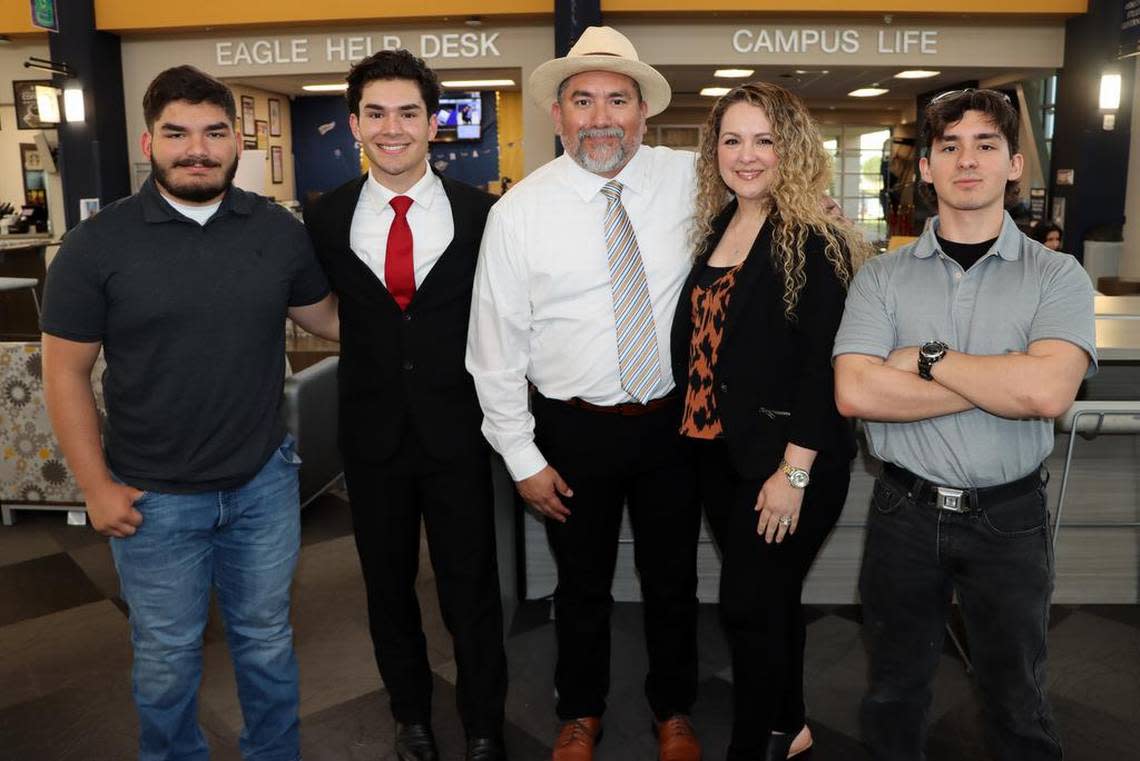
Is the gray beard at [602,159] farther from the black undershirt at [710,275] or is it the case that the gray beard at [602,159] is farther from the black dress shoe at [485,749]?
the black dress shoe at [485,749]

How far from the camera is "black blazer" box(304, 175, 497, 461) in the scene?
2088mm

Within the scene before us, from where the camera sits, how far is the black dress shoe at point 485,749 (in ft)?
7.46

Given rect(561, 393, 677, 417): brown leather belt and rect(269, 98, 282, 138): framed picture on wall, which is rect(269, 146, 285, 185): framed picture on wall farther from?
rect(561, 393, 677, 417): brown leather belt

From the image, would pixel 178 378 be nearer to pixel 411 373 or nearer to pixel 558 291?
pixel 411 373

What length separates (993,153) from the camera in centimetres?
170

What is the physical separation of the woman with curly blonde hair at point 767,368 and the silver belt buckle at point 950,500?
0.70 feet

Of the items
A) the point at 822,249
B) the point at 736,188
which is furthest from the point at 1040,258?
the point at 736,188

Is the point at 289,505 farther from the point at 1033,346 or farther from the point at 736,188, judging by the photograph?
the point at 1033,346

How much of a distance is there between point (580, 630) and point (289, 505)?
31.0 inches

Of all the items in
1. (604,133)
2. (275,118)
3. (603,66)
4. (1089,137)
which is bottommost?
(604,133)

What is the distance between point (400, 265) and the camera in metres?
2.09

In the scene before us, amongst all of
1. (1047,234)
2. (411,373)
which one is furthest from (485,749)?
(1047,234)

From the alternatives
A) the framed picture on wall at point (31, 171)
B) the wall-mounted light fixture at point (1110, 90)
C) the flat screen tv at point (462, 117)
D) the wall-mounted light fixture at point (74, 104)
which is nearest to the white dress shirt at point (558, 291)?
the wall-mounted light fixture at point (1110, 90)

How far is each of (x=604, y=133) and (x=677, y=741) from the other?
1.53 m
